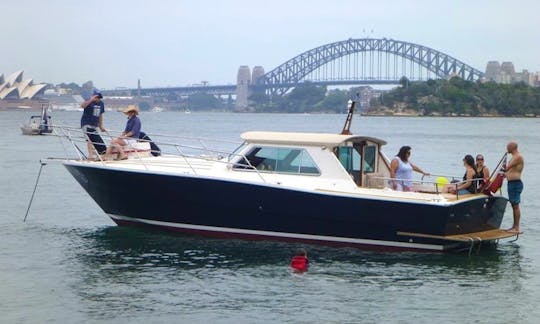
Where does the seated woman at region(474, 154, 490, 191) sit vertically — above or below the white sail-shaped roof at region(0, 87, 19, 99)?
above

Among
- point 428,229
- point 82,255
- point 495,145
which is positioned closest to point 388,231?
point 428,229

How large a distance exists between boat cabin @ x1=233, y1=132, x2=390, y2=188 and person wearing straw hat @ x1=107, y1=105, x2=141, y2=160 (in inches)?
110

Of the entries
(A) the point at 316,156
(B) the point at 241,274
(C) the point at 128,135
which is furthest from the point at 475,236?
(C) the point at 128,135

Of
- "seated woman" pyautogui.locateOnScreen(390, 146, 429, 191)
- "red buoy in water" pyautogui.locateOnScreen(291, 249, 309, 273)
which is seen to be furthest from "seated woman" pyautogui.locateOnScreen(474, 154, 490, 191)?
"red buoy in water" pyautogui.locateOnScreen(291, 249, 309, 273)

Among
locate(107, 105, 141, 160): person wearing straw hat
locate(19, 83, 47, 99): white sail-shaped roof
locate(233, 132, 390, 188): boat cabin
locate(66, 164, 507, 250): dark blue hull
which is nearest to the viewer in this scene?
locate(66, 164, 507, 250): dark blue hull

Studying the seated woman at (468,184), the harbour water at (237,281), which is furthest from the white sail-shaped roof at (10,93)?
the seated woman at (468,184)

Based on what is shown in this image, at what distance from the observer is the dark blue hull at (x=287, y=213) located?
18.9m

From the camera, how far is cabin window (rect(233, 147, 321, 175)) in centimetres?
1966

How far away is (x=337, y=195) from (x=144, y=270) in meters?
3.75

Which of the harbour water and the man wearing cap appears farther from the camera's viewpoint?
the man wearing cap

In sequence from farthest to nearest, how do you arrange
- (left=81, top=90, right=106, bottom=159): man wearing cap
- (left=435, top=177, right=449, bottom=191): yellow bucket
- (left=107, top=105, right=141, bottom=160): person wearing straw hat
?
(left=81, top=90, right=106, bottom=159): man wearing cap, (left=107, top=105, right=141, bottom=160): person wearing straw hat, (left=435, top=177, right=449, bottom=191): yellow bucket

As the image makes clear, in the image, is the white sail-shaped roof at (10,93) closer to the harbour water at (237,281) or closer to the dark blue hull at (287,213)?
the harbour water at (237,281)

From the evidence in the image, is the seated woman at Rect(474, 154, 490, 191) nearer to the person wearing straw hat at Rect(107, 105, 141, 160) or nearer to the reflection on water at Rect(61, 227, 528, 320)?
the reflection on water at Rect(61, 227, 528, 320)

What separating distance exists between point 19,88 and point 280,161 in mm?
155274
